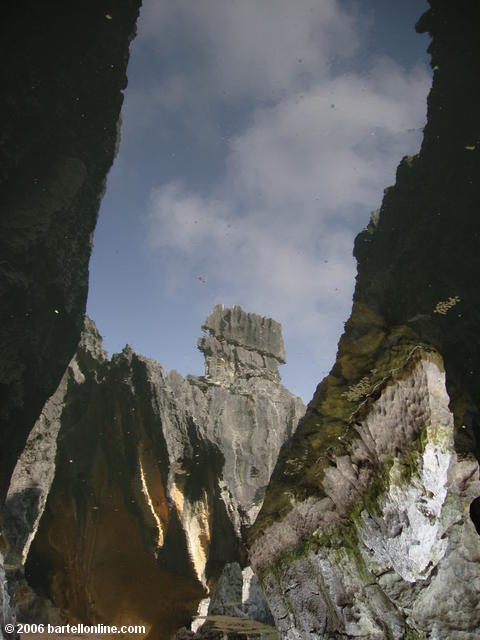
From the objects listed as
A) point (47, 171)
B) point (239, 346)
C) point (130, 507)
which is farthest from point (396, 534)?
point (239, 346)

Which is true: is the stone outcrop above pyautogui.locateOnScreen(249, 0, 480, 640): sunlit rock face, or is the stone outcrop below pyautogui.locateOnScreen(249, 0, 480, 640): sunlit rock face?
above

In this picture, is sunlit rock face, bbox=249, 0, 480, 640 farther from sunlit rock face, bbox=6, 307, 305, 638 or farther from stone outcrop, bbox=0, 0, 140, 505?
sunlit rock face, bbox=6, 307, 305, 638

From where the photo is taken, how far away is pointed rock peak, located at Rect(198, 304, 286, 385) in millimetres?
33062

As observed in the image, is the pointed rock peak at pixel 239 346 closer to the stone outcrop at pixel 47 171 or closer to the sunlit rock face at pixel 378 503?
the stone outcrop at pixel 47 171

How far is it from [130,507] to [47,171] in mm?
16070

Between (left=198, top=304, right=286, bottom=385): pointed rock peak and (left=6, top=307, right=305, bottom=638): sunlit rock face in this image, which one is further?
(left=198, top=304, right=286, bottom=385): pointed rock peak

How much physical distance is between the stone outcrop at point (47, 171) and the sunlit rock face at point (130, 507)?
4565 mm

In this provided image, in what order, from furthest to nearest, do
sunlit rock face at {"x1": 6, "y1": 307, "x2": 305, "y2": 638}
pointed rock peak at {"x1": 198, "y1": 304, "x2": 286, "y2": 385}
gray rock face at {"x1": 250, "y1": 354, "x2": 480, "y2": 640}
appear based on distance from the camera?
pointed rock peak at {"x1": 198, "y1": 304, "x2": 286, "y2": 385}, sunlit rock face at {"x1": 6, "y1": 307, "x2": 305, "y2": 638}, gray rock face at {"x1": 250, "y1": 354, "x2": 480, "y2": 640}

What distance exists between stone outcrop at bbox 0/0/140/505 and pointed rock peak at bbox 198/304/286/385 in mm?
16558

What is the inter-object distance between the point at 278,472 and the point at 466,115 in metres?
16.1

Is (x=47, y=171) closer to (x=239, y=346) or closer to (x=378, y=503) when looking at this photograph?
(x=378, y=503)

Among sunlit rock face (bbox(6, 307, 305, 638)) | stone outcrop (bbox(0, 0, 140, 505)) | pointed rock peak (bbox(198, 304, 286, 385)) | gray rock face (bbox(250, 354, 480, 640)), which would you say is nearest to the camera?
gray rock face (bbox(250, 354, 480, 640))

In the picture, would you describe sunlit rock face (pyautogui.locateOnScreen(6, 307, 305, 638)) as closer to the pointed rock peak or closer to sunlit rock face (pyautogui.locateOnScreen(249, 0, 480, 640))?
the pointed rock peak

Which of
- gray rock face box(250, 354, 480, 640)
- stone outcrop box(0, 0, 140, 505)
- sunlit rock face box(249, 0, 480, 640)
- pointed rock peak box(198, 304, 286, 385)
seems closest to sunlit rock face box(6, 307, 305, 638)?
stone outcrop box(0, 0, 140, 505)
